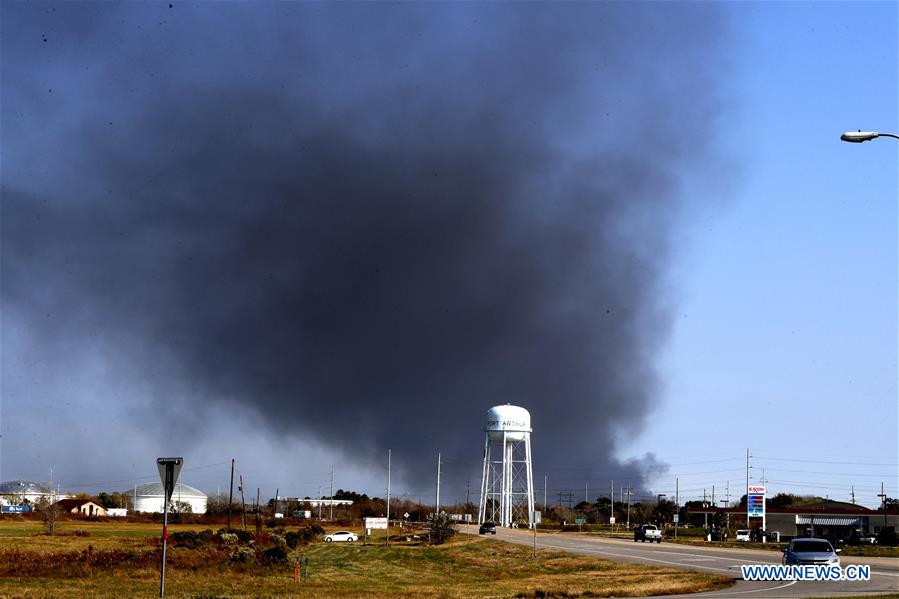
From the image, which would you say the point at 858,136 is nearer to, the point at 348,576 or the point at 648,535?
the point at 348,576

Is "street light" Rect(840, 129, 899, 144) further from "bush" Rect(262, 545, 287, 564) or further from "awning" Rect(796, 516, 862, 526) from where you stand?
"awning" Rect(796, 516, 862, 526)

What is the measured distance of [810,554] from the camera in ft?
152

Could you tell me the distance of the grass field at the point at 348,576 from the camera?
131 ft

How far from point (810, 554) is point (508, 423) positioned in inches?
3872

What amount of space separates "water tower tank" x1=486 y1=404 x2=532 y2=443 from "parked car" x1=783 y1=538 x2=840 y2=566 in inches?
3815

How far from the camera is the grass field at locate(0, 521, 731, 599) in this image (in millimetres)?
39844

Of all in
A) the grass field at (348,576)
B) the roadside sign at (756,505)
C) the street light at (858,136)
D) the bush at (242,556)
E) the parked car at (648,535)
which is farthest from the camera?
the roadside sign at (756,505)

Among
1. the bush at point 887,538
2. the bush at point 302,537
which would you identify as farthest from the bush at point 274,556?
the bush at point 887,538

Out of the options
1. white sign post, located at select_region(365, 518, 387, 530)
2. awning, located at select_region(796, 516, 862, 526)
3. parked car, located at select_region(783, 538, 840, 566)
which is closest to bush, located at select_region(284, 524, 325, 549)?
white sign post, located at select_region(365, 518, 387, 530)

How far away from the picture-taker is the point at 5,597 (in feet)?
111

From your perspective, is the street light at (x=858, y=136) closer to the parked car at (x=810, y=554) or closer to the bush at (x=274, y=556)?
the parked car at (x=810, y=554)

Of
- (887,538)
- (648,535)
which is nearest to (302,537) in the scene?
(648,535)

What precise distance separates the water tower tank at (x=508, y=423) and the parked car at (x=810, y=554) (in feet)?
318

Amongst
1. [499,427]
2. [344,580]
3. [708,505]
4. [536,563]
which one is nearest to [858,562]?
[536,563]
